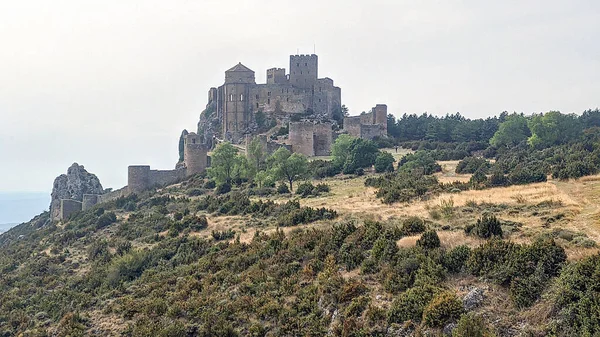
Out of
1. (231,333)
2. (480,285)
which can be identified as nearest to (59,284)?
(231,333)

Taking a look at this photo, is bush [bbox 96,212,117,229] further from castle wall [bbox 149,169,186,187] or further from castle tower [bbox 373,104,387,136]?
castle tower [bbox 373,104,387,136]

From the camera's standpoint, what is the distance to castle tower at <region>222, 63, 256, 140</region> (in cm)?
6719

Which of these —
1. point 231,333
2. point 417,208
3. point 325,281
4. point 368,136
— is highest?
point 368,136

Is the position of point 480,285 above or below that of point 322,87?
below

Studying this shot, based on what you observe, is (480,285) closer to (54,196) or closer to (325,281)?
(325,281)

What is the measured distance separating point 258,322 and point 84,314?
31.2 feet

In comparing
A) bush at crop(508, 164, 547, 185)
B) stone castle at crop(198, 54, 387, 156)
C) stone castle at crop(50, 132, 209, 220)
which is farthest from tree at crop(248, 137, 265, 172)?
bush at crop(508, 164, 547, 185)

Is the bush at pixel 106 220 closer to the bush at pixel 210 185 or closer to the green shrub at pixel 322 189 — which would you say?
the bush at pixel 210 185

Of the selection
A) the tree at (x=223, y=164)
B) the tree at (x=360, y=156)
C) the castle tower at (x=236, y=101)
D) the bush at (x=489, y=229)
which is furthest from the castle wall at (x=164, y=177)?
the bush at (x=489, y=229)

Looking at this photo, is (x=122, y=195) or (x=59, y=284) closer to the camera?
(x=59, y=284)

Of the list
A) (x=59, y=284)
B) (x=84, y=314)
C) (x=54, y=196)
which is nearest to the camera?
(x=84, y=314)

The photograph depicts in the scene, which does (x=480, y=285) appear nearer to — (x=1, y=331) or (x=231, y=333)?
(x=231, y=333)

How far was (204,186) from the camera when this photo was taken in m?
49.4

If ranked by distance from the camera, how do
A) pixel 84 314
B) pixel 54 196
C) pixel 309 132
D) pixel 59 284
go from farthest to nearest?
pixel 54 196, pixel 309 132, pixel 59 284, pixel 84 314
